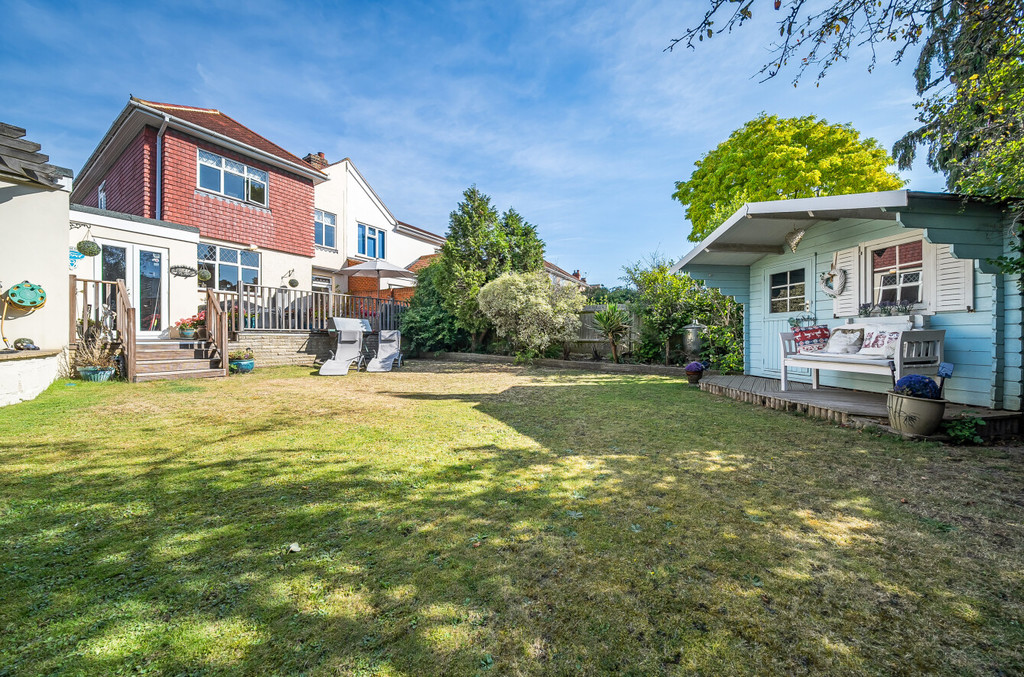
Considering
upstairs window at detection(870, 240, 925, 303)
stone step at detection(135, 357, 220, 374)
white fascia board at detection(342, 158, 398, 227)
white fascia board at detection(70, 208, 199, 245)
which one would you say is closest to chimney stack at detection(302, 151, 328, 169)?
white fascia board at detection(342, 158, 398, 227)

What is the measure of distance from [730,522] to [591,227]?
72.4 feet

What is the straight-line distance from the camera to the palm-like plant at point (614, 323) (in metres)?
11.5

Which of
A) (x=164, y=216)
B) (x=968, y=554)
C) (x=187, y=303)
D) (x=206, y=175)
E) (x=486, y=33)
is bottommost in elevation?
(x=968, y=554)

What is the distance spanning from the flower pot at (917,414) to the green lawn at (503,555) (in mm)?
280

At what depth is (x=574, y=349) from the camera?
1342 cm

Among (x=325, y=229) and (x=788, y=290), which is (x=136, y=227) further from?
(x=788, y=290)

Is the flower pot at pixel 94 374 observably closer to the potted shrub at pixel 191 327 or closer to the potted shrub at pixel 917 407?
the potted shrub at pixel 191 327

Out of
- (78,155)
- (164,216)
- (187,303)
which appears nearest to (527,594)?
(187,303)

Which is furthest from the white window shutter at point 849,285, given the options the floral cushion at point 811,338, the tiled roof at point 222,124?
the tiled roof at point 222,124

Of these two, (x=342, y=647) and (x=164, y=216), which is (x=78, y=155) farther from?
(x=342, y=647)

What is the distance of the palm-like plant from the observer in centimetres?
1148

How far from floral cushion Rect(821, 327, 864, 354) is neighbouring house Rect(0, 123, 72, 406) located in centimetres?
1202

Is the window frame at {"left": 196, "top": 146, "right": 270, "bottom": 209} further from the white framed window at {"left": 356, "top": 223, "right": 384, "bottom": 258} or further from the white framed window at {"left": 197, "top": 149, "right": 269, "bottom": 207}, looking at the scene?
the white framed window at {"left": 356, "top": 223, "right": 384, "bottom": 258}

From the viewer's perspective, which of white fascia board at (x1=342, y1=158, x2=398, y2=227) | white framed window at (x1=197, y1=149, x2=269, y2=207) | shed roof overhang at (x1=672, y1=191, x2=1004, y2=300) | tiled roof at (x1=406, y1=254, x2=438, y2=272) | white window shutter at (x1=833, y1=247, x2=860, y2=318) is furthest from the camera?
tiled roof at (x1=406, y1=254, x2=438, y2=272)
